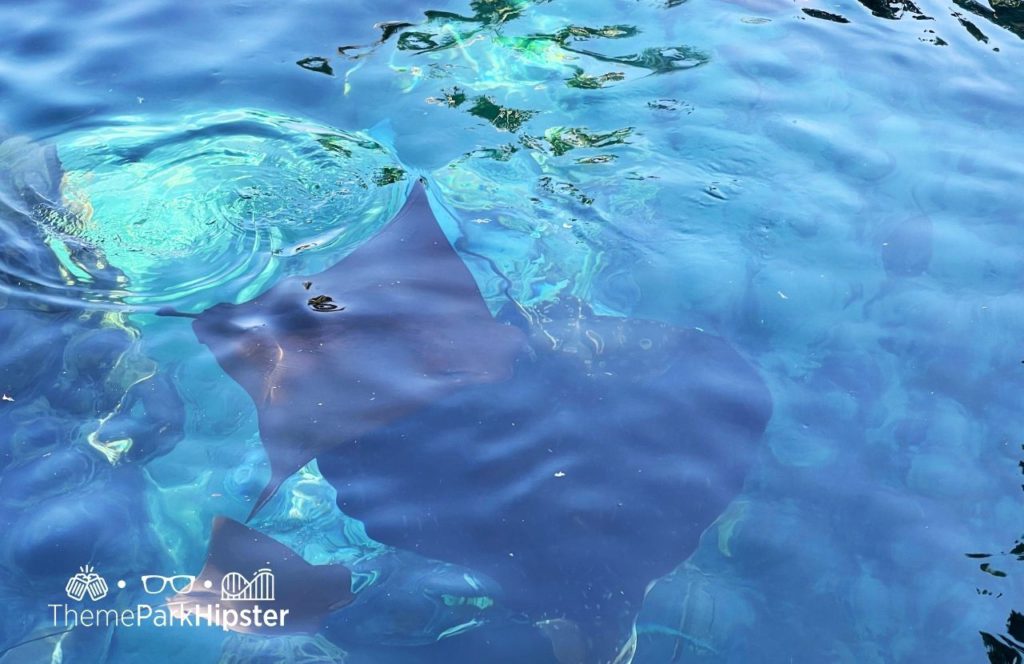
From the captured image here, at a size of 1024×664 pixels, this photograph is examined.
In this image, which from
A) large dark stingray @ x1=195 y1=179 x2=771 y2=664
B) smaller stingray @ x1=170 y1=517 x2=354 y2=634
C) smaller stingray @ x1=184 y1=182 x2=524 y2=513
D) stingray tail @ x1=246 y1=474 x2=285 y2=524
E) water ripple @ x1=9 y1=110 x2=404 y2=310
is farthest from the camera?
water ripple @ x1=9 y1=110 x2=404 y2=310

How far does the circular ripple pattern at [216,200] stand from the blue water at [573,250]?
0.7 inches

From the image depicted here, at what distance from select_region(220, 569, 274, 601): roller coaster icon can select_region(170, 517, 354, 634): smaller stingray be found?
11 mm

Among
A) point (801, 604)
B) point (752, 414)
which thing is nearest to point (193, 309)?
point (752, 414)

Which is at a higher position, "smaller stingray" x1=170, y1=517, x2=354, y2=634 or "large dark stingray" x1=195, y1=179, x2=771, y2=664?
"large dark stingray" x1=195, y1=179, x2=771, y2=664

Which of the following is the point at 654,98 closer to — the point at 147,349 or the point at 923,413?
the point at 923,413

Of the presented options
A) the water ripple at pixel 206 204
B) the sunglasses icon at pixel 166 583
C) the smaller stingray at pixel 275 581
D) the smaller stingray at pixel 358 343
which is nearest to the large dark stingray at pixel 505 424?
the smaller stingray at pixel 358 343

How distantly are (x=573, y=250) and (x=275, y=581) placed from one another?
2.13 m

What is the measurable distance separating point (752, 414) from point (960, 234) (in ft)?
5.84

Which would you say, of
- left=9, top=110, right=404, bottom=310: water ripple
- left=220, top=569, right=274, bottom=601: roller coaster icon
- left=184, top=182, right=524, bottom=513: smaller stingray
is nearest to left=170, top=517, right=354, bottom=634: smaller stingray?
left=220, top=569, right=274, bottom=601: roller coaster icon

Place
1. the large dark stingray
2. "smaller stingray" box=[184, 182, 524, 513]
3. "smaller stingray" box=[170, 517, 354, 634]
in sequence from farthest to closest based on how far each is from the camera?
"smaller stingray" box=[184, 182, 524, 513] < the large dark stingray < "smaller stingray" box=[170, 517, 354, 634]

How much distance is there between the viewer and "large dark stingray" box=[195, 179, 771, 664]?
2861 millimetres

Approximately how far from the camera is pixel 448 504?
304 centimetres

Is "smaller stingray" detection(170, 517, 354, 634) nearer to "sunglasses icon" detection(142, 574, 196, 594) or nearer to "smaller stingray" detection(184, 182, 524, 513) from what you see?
"sunglasses icon" detection(142, 574, 196, 594)

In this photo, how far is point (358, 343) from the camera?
141 inches
